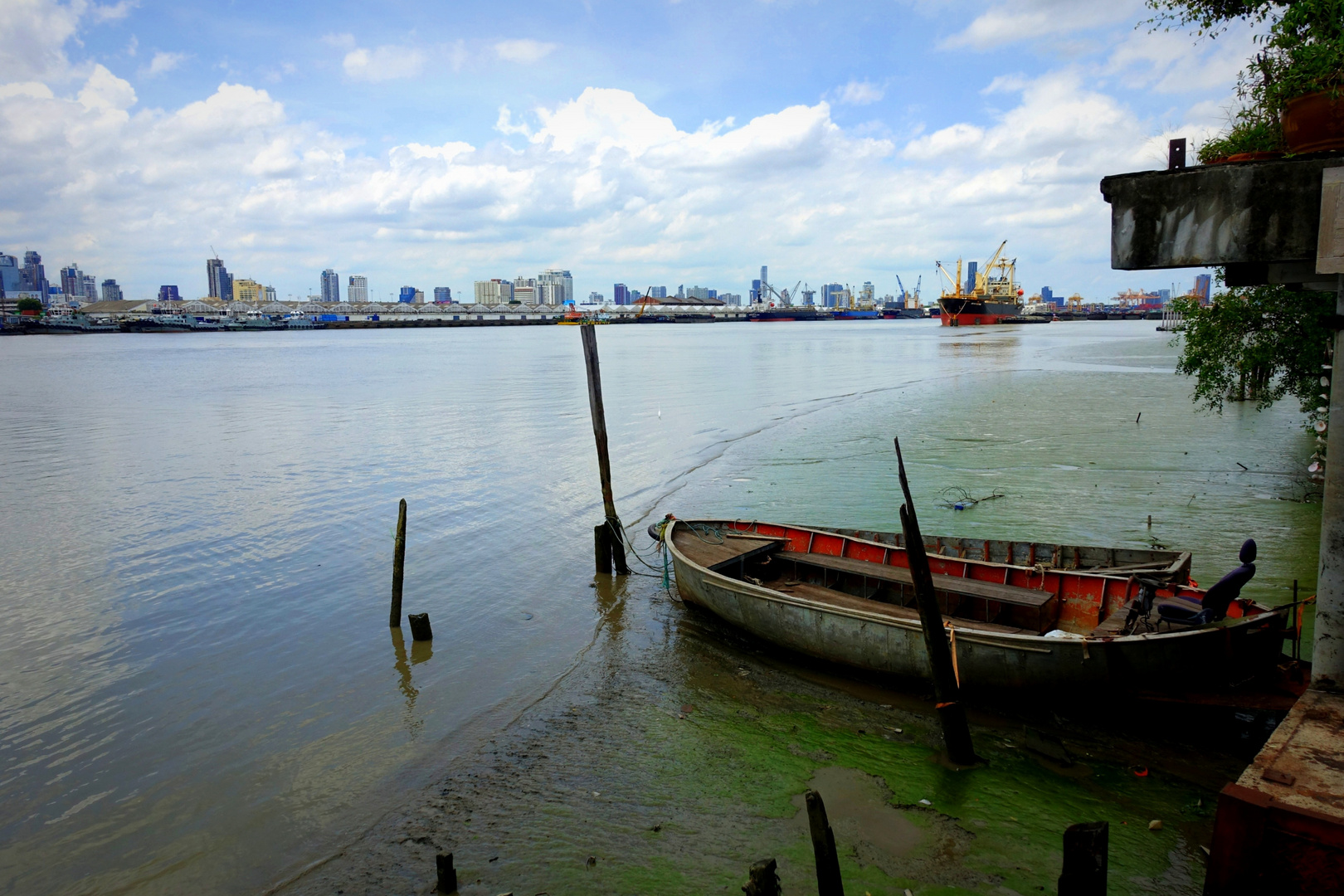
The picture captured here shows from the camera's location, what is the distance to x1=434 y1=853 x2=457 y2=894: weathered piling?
642cm

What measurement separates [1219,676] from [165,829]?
1063cm

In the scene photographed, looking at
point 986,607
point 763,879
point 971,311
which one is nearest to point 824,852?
point 763,879

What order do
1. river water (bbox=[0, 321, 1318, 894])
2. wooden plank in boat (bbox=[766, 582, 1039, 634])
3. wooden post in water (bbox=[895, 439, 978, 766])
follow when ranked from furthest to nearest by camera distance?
1. wooden plank in boat (bbox=[766, 582, 1039, 634])
2. river water (bbox=[0, 321, 1318, 894])
3. wooden post in water (bbox=[895, 439, 978, 766])

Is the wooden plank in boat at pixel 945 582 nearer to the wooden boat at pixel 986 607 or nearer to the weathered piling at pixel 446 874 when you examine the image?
the wooden boat at pixel 986 607

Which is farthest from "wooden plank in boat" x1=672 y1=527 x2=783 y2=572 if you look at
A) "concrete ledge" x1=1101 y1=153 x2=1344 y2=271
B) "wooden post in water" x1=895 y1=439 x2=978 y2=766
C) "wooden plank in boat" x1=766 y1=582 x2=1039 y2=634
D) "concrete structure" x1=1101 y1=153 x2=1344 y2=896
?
"concrete ledge" x1=1101 y1=153 x2=1344 y2=271

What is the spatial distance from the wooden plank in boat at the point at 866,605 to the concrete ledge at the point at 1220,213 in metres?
4.62

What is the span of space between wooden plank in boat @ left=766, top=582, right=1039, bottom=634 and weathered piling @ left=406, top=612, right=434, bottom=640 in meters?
5.21

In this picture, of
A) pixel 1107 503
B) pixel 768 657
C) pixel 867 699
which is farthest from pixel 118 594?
pixel 1107 503

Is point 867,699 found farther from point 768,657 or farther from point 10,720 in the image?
point 10,720

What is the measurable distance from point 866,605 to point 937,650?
124 inches

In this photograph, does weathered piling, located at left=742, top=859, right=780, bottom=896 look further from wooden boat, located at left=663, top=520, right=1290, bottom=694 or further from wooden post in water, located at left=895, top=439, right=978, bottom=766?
wooden boat, located at left=663, top=520, right=1290, bottom=694

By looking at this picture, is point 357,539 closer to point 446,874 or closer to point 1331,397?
point 446,874

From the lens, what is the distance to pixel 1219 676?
785 centimetres

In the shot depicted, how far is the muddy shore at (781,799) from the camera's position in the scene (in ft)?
21.7
